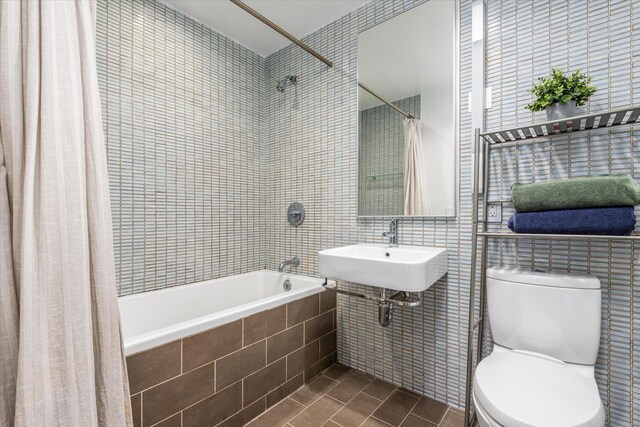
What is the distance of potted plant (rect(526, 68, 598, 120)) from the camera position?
123 centimetres

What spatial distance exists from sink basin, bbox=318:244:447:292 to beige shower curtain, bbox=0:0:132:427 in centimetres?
100

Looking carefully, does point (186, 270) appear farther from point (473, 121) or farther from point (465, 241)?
point (473, 121)

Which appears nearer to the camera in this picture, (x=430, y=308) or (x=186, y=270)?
(x=430, y=308)

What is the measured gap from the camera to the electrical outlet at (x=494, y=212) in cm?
154

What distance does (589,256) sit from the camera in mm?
1333

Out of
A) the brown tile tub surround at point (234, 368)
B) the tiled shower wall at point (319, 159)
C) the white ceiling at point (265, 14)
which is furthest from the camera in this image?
the white ceiling at point (265, 14)

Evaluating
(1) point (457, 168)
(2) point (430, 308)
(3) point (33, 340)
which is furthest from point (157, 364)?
(1) point (457, 168)

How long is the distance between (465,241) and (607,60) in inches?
39.1

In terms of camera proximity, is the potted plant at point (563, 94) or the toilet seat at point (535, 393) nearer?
the toilet seat at point (535, 393)

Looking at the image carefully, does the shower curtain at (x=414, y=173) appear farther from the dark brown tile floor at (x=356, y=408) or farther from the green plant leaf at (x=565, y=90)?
the dark brown tile floor at (x=356, y=408)

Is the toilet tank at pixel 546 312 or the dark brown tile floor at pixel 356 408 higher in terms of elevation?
the toilet tank at pixel 546 312

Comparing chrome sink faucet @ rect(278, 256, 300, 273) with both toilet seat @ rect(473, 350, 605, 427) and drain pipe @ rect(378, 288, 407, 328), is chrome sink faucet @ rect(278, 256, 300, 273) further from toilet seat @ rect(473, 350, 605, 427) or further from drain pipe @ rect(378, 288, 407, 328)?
toilet seat @ rect(473, 350, 605, 427)

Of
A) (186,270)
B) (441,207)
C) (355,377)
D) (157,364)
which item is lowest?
(355,377)

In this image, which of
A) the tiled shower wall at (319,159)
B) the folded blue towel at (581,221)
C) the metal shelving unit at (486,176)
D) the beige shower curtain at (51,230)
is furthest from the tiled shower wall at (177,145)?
the folded blue towel at (581,221)
